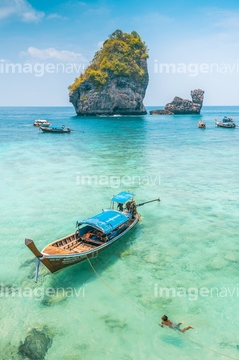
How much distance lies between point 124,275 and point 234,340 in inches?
238

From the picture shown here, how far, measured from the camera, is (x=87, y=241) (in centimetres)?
1730

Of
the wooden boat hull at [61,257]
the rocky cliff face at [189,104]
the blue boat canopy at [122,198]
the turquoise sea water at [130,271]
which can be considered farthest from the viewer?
the rocky cliff face at [189,104]

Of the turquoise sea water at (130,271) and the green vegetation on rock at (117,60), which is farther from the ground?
the green vegetation on rock at (117,60)

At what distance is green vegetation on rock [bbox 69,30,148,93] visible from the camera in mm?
112438

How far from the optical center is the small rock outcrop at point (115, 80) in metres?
113

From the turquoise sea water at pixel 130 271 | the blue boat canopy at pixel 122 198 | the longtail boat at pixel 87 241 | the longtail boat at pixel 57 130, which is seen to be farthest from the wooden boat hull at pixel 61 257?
the longtail boat at pixel 57 130

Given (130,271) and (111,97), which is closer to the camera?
(130,271)

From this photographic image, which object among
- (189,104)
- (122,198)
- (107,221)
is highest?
(189,104)

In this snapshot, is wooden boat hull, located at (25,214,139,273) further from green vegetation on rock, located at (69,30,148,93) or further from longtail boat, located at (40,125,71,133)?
green vegetation on rock, located at (69,30,148,93)

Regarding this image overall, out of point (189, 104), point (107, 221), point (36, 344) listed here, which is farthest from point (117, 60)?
point (36, 344)

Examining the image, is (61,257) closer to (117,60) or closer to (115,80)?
(115,80)

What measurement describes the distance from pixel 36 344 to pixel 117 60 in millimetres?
115019

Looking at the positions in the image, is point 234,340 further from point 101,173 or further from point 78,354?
point 101,173

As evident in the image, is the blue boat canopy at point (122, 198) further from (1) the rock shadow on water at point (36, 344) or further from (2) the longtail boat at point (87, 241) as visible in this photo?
(1) the rock shadow on water at point (36, 344)
